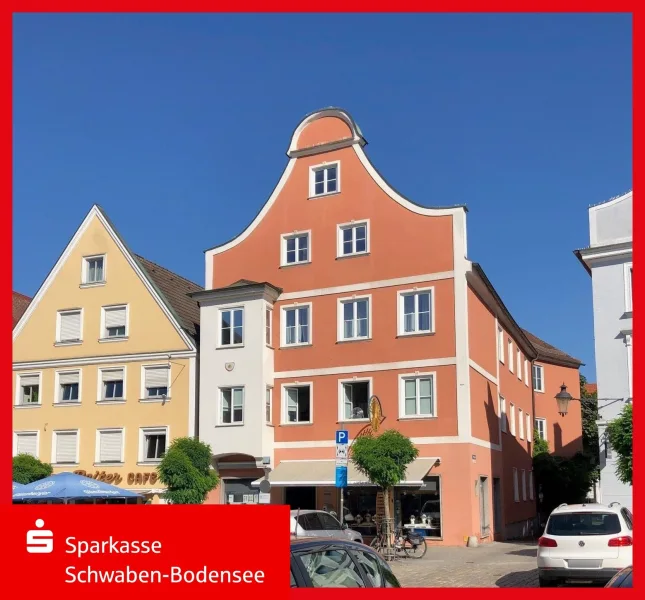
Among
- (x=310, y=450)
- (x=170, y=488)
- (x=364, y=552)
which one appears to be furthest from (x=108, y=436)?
(x=364, y=552)

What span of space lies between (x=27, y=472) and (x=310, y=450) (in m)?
12.5

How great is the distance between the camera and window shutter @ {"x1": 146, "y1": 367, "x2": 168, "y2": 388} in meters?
37.4

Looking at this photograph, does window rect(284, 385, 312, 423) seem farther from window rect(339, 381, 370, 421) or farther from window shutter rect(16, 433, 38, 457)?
window shutter rect(16, 433, 38, 457)

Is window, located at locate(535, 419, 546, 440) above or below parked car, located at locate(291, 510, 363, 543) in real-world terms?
above

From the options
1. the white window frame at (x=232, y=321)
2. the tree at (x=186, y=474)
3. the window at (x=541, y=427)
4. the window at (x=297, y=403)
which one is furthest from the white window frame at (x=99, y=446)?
the window at (x=541, y=427)

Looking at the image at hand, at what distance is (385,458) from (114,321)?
1597 centimetres

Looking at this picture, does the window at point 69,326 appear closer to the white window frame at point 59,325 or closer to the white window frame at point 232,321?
the white window frame at point 59,325

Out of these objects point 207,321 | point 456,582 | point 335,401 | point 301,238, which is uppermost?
point 301,238

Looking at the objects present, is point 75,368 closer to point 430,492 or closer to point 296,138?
point 296,138

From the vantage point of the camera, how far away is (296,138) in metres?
37.2

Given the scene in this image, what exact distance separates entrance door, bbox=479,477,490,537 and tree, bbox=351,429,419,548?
5.65m

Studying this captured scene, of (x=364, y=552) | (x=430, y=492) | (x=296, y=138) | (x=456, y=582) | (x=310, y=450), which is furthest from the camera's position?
(x=296, y=138)

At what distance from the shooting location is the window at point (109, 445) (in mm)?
37344

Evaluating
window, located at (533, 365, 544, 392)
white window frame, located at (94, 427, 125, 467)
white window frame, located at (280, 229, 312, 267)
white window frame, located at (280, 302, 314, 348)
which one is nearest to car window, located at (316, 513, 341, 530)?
white window frame, located at (280, 302, 314, 348)
